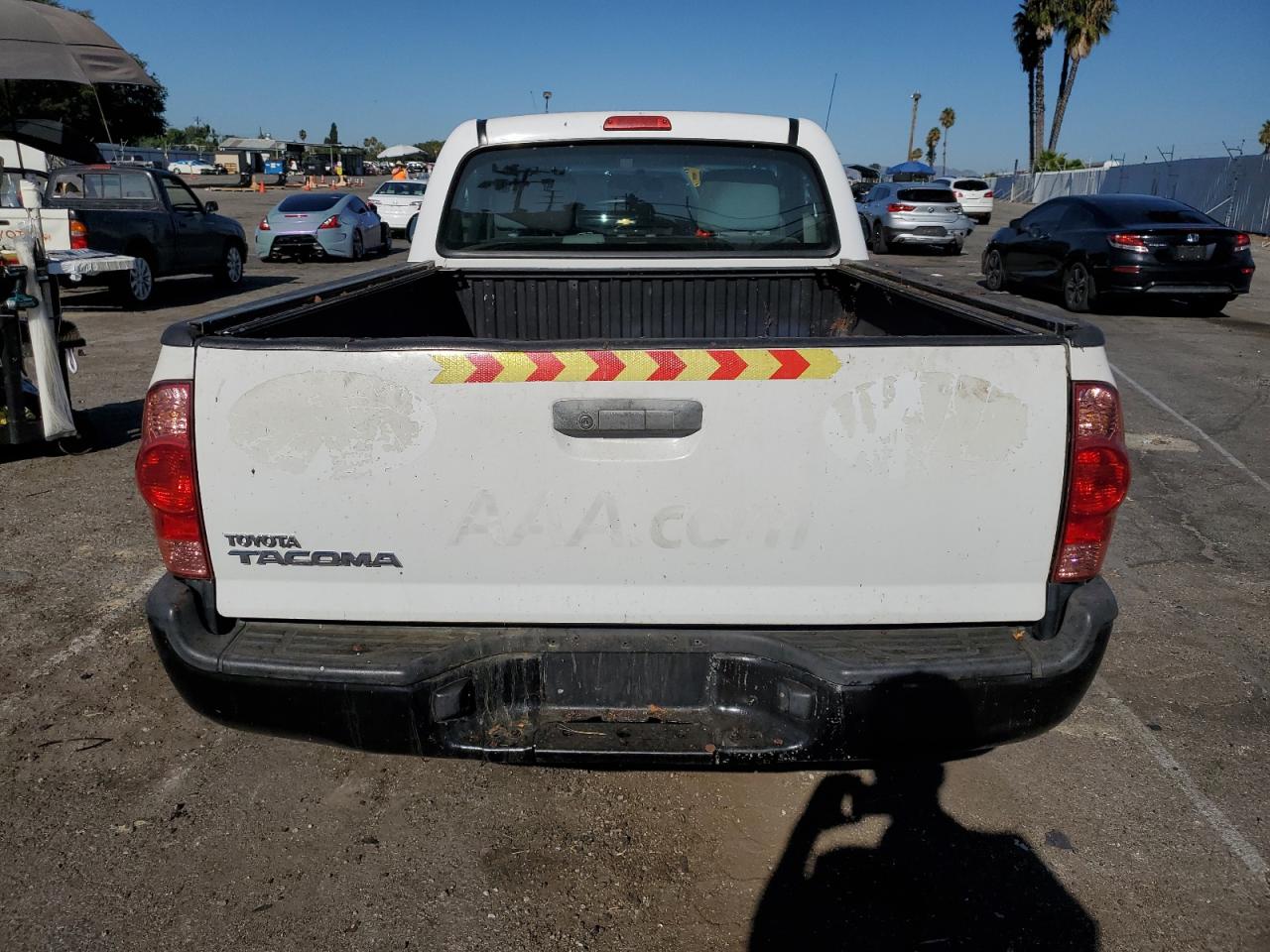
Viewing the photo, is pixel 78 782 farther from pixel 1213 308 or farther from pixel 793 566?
pixel 1213 308

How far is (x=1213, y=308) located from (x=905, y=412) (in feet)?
46.9

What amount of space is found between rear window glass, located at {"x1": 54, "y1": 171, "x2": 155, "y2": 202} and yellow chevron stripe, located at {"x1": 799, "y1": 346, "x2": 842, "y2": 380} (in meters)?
14.4

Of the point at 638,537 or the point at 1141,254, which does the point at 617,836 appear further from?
the point at 1141,254

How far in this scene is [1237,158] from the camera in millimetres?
29125

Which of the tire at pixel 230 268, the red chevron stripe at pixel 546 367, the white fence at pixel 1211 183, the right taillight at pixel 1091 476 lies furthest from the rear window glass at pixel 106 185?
the white fence at pixel 1211 183

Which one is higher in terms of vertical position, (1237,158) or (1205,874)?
(1237,158)

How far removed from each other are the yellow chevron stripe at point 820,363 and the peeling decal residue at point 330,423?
0.87 metres

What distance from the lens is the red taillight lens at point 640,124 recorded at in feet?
13.9

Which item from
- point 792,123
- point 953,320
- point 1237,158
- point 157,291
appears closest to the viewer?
point 953,320

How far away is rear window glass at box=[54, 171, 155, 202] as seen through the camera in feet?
45.0

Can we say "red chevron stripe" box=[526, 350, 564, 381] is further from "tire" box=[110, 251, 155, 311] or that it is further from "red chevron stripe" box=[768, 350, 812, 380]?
"tire" box=[110, 251, 155, 311]

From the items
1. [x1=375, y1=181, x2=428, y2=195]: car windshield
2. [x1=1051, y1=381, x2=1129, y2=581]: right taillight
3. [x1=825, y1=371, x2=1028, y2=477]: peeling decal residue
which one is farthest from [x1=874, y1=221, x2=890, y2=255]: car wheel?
[x1=825, y1=371, x2=1028, y2=477]: peeling decal residue

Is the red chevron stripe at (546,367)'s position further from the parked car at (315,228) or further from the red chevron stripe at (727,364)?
the parked car at (315,228)

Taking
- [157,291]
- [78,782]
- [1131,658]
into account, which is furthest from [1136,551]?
[157,291]
